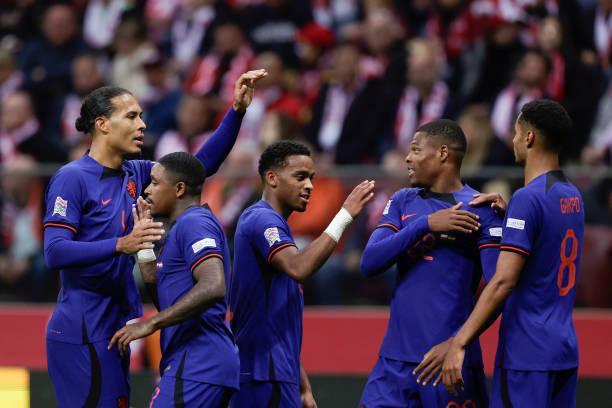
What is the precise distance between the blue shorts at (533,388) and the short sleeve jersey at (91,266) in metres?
2.06

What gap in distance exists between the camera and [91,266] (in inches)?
192

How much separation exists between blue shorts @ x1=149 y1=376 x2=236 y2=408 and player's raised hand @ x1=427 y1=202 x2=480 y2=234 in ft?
4.49

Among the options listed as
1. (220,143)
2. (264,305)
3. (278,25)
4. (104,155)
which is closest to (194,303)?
(264,305)

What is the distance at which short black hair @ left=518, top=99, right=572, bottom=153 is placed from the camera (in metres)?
4.53

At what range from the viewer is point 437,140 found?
16.0ft

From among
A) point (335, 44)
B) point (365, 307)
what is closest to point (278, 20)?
point (335, 44)

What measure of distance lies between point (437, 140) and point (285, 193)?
90 centimetres

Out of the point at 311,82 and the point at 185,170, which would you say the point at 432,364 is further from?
the point at 311,82

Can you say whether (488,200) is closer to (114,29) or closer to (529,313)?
(529,313)

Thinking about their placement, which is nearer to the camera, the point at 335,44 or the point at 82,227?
the point at 82,227

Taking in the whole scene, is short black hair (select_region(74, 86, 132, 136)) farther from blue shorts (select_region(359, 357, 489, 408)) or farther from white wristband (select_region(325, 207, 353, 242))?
blue shorts (select_region(359, 357, 489, 408))

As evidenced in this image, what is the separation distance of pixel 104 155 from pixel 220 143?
86 centimetres

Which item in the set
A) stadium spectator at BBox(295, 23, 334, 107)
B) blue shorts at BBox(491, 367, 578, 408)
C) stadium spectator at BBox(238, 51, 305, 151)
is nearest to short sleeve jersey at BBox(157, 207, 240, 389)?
blue shorts at BBox(491, 367, 578, 408)

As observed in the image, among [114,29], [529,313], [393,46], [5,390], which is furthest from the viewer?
[114,29]
